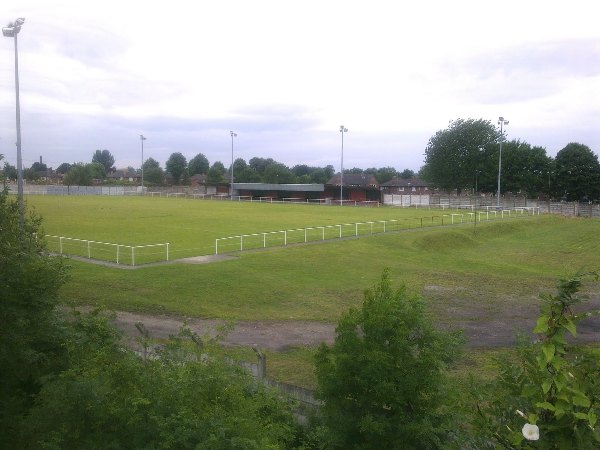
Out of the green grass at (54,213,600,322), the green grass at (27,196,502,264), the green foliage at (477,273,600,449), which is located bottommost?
the green grass at (54,213,600,322)

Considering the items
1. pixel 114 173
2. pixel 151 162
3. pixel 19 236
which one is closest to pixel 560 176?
pixel 19 236

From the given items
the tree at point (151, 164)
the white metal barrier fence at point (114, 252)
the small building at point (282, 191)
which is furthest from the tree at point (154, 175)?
the white metal barrier fence at point (114, 252)

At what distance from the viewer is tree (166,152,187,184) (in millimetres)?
145750

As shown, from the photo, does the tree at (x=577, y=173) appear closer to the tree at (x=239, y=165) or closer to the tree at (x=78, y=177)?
the tree at (x=239, y=165)

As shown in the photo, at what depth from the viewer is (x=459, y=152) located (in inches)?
3327

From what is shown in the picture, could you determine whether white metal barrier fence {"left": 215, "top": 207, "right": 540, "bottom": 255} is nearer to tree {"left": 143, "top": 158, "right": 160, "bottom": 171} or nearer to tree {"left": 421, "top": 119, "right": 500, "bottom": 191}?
tree {"left": 421, "top": 119, "right": 500, "bottom": 191}

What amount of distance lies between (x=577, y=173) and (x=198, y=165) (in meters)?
111

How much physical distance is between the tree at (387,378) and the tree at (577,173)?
79036 millimetres

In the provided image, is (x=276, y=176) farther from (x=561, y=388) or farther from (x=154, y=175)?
(x=561, y=388)

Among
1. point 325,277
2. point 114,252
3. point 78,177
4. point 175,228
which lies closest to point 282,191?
point 175,228

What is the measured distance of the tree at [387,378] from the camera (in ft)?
19.9

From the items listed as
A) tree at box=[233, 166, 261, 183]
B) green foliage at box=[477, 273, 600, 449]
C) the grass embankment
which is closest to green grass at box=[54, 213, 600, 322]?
the grass embankment

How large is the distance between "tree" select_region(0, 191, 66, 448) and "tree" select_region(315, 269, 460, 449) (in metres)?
4.13

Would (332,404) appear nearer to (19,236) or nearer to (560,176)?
(19,236)
